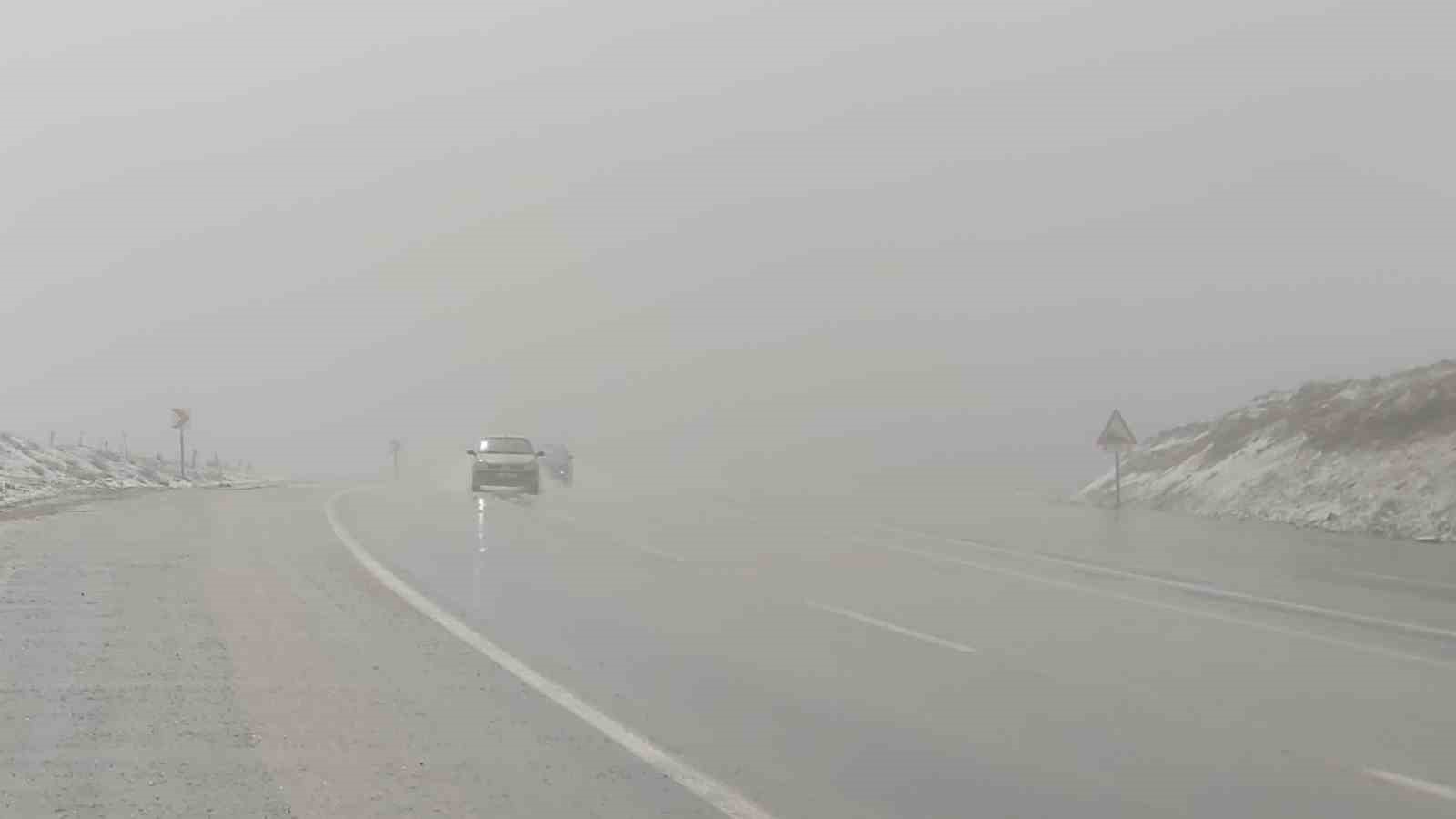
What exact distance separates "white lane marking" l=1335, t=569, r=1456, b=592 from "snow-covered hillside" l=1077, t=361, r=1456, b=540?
15.3 ft

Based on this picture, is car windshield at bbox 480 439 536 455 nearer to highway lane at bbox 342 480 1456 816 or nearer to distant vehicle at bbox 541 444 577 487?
distant vehicle at bbox 541 444 577 487

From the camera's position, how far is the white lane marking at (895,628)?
1077cm

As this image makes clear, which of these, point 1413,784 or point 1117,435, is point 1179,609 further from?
point 1117,435

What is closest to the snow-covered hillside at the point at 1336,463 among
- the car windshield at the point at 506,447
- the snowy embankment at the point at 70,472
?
the car windshield at the point at 506,447

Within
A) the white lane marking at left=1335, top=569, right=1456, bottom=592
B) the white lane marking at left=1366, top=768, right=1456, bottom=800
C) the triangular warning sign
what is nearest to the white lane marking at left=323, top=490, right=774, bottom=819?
the white lane marking at left=1366, top=768, right=1456, bottom=800

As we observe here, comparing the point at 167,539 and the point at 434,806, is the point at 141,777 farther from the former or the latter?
the point at 167,539

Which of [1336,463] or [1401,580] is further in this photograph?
[1336,463]

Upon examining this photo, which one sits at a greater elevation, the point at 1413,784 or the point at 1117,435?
the point at 1117,435

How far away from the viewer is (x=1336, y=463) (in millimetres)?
24094

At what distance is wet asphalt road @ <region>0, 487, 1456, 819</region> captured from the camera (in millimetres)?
6609

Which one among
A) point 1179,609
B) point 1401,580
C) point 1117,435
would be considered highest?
point 1117,435

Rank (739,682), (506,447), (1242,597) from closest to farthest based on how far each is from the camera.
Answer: (739,682) → (1242,597) → (506,447)

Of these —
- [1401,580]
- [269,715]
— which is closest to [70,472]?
[269,715]

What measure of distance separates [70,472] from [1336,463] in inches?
1317
